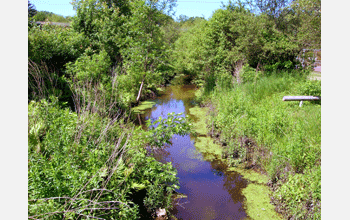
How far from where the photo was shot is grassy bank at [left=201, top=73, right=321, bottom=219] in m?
Answer: 4.39

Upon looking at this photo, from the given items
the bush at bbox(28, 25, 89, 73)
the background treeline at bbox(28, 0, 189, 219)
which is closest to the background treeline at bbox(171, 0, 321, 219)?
the background treeline at bbox(28, 0, 189, 219)

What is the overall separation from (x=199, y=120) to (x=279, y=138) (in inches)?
185

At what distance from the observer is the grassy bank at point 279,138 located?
439 centimetres

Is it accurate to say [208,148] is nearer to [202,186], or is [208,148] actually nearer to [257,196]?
[202,186]

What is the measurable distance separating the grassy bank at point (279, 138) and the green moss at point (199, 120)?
1.40ft

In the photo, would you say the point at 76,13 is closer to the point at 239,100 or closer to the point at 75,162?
the point at 239,100

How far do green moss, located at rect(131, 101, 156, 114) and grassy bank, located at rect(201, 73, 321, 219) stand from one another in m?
3.60

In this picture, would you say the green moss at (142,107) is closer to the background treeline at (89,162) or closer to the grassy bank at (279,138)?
the background treeline at (89,162)

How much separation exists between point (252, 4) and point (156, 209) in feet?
38.6

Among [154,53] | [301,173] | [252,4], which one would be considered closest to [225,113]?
[301,173]

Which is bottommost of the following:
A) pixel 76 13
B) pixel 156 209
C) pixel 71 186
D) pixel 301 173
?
pixel 156 209

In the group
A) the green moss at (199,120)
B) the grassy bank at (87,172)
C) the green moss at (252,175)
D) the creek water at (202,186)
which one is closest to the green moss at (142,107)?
the green moss at (199,120)

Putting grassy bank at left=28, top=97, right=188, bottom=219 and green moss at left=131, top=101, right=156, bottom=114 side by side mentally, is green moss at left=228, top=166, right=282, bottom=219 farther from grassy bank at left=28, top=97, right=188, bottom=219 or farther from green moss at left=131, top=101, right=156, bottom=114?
green moss at left=131, top=101, right=156, bottom=114
